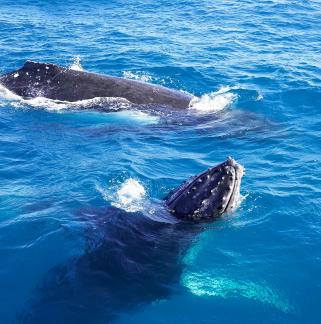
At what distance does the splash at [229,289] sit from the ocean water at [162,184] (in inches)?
1.5

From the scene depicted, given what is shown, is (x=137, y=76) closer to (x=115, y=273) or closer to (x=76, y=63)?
(x=76, y=63)

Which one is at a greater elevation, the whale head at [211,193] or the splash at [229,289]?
the whale head at [211,193]

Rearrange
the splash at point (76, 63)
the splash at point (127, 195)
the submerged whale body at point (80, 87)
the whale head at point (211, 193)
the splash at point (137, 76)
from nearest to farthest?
the whale head at point (211, 193)
the splash at point (127, 195)
the submerged whale body at point (80, 87)
the splash at point (137, 76)
the splash at point (76, 63)

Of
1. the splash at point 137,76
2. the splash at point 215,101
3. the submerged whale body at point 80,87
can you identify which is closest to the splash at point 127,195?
the submerged whale body at point 80,87

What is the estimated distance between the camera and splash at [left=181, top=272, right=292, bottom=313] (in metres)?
13.1

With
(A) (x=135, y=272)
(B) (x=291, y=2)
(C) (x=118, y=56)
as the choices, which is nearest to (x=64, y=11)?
(C) (x=118, y=56)

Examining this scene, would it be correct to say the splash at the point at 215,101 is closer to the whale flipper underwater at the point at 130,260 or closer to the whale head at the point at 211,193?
the whale flipper underwater at the point at 130,260

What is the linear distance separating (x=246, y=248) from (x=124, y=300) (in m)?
3.96

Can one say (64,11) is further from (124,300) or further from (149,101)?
(124,300)

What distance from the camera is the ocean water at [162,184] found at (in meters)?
13.0

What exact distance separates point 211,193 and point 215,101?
1159 cm

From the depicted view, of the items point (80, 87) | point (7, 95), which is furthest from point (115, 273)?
point (7, 95)

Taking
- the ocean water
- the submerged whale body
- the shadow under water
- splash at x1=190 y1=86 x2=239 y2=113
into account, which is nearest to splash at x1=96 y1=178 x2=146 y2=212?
the ocean water

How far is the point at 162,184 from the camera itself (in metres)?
18.0
